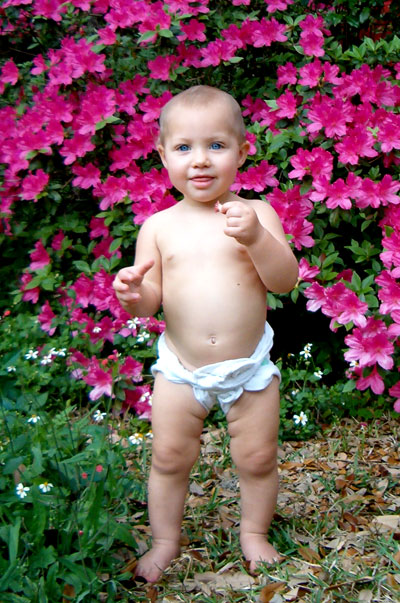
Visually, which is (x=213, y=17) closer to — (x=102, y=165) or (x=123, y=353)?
(x=102, y=165)

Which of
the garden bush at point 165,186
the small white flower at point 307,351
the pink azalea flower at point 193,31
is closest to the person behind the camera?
the garden bush at point 165,186

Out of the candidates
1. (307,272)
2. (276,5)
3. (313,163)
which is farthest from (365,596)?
(276,5)

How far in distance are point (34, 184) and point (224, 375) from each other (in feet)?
6.01

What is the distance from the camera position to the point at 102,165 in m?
3.81

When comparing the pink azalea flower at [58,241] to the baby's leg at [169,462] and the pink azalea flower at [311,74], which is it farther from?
the baby's leg at [169,462]

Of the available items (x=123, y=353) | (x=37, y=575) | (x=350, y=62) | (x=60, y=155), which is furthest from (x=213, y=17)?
(x=37, y=575)

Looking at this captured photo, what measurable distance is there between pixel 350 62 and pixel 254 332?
2015 mm

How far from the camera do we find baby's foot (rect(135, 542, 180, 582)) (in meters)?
2.31

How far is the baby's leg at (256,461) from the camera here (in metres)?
2.26

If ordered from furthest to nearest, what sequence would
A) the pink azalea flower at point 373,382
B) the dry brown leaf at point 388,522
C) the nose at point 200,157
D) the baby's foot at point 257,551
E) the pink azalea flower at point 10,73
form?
the pink azalea flower at point 10,73 < the pink azalea flower at point 373,382 < the dry brown leaf at point 388,522 < the baby's foot at point 257,551 < the nose at point 200,157

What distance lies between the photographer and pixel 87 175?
11.9ft

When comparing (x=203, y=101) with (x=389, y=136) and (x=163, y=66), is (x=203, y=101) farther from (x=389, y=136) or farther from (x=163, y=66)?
(x=163, y=66)

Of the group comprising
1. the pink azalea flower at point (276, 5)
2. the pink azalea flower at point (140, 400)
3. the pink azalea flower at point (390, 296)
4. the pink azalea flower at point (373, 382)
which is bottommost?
the pink azalea flower at point (140, 400)

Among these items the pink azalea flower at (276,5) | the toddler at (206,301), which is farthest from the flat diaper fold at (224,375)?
A: the pink azalea flower at (276,5)
